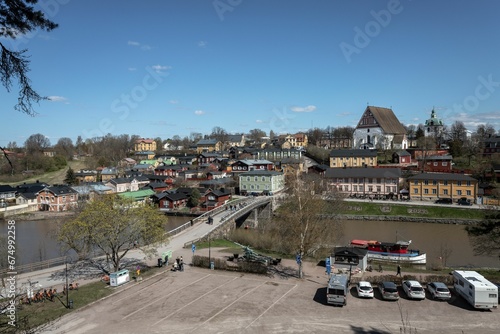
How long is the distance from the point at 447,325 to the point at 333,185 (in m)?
35.5

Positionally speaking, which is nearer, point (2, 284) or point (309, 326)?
point (309, 326)

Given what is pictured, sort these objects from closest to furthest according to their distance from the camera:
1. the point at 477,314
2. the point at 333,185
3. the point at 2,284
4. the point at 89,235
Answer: the point at 477,314 → the point at 2,284 → the point at 89,235 → the point at 333,185

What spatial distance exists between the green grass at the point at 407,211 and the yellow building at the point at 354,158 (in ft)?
53.4

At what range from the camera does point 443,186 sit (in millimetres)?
42594

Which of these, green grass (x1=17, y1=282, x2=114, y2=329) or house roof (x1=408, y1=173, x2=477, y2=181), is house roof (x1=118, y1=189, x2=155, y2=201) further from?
house roof (x1=408, y1=173, x2=477, y2=181)

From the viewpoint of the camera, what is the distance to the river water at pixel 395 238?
78.9 ft

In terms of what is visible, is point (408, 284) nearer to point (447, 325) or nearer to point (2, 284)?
point (447, 325)

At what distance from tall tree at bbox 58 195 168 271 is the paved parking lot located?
7.85 ft

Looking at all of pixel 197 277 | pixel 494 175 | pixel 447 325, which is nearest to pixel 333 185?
pixel 494 175

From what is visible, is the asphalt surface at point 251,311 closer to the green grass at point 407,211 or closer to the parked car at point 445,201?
the green grass at point 407,211

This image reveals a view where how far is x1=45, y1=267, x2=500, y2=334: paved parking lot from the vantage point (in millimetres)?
11750

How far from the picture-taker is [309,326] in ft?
39.0

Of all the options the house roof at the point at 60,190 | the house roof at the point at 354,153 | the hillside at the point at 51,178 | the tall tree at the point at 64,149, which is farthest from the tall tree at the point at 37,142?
the house roof at the point at 354,153

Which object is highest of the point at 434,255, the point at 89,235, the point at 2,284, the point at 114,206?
the point at 114,206
